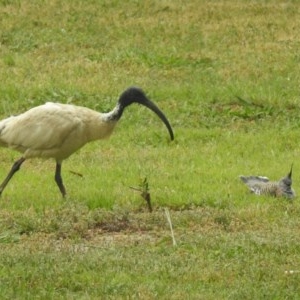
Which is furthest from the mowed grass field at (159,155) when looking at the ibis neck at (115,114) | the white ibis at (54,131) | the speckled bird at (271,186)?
the ibis neck at (115,114)

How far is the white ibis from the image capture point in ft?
36.8

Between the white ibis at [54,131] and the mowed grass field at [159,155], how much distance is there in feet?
1.45

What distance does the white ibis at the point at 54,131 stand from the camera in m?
11.2

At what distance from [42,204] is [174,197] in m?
1.33

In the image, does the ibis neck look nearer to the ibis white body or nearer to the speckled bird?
the ibis white body

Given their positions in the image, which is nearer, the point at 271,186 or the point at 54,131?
the point at 54,131

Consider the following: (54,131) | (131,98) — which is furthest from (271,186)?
(54,131)

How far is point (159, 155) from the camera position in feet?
44.4

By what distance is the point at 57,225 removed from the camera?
31.6 ft

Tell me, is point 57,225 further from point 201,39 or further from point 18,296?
point 201,39

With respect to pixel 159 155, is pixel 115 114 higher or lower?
higher

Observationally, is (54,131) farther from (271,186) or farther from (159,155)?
(159,155)

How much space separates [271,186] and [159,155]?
8.20 feet

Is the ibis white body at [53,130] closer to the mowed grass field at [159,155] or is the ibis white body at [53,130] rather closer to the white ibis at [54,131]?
the white ibis at [54,131]
